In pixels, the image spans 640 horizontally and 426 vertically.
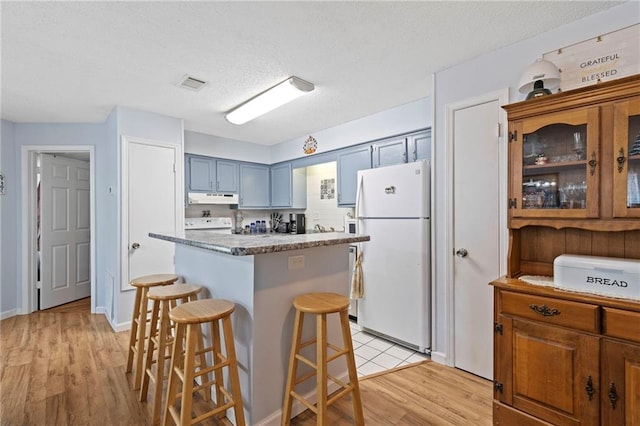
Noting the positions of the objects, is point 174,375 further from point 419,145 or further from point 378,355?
point 419,145

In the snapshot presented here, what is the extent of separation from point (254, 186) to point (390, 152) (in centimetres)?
252

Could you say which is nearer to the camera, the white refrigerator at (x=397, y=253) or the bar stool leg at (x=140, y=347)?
the bar stool leg at (x=140, y=347)

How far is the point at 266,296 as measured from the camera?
68.3 inches

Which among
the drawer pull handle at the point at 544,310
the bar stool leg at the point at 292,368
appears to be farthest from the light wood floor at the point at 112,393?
the drawer pull handle at the point at 544,310

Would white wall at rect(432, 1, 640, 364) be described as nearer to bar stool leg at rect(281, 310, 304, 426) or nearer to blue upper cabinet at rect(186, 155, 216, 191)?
bar stool leg at rect(281, 310, 304, 426)

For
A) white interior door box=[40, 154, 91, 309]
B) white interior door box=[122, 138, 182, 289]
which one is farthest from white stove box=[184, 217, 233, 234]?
white interior door box=[40, 154, 91, 309]

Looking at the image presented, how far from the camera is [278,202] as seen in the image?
16.7 ft

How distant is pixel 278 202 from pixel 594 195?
4.12 meters

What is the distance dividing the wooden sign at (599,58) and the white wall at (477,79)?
1.9 inches

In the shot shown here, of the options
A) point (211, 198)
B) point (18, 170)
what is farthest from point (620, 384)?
point (18, 170)

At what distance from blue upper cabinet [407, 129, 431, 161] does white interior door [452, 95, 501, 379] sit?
2.14 feet

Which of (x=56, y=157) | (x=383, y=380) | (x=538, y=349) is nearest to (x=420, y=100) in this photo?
(x=538, y=349)

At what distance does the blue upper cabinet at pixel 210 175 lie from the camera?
13.9 feet

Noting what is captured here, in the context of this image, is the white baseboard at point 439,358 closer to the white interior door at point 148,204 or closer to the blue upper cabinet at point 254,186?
the white interior door at point 148,204
